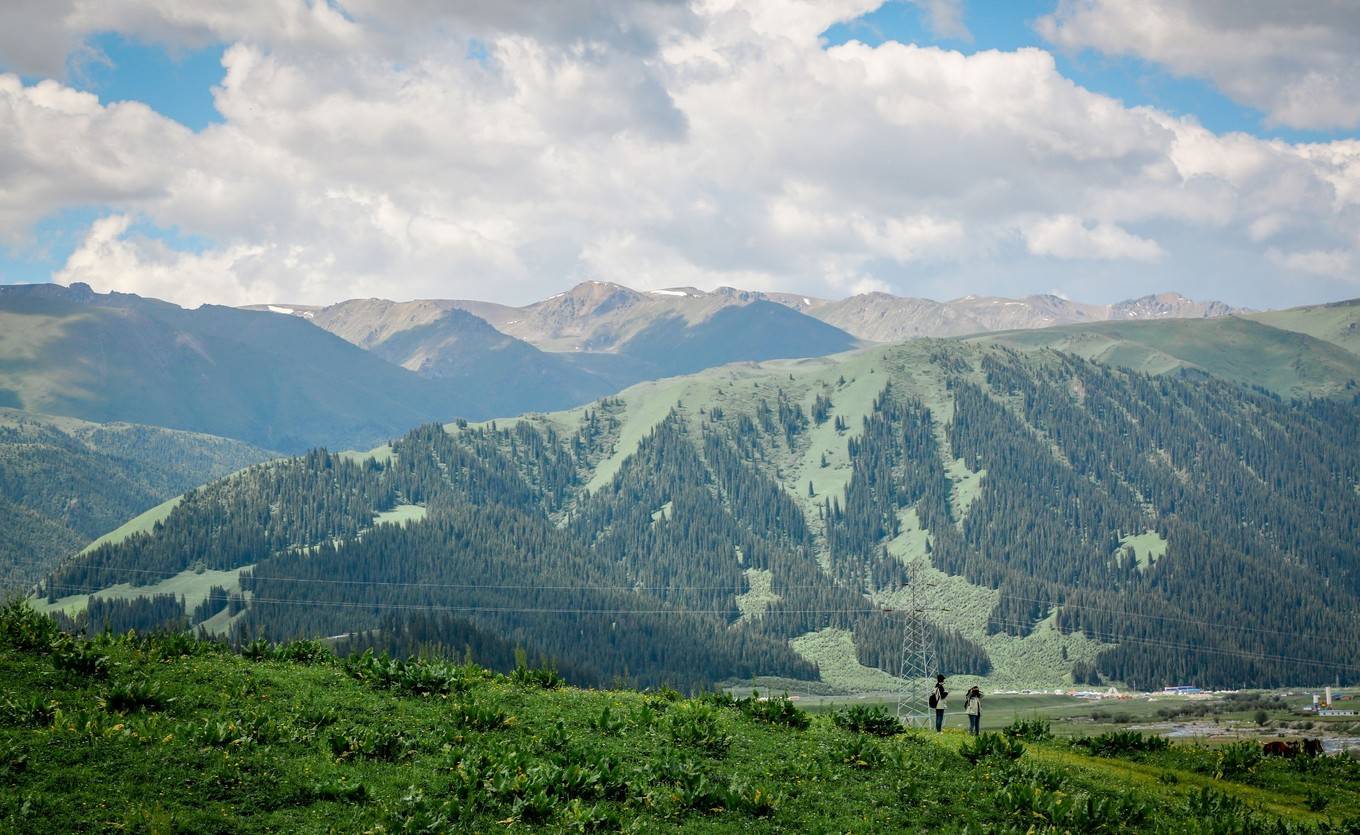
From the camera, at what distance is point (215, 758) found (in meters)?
34.9

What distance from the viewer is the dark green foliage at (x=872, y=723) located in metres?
51.2

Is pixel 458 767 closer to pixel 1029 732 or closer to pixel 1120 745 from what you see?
pixel 1029 732

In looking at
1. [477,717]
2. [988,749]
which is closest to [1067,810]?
[988,749]

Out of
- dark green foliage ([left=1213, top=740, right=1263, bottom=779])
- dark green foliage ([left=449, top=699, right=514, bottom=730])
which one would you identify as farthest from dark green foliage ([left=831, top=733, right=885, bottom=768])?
dark green foliage ([left=1213, top=740, right=1263, bottom=779])

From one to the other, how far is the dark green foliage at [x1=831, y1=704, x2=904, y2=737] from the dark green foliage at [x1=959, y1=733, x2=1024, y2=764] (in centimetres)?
366

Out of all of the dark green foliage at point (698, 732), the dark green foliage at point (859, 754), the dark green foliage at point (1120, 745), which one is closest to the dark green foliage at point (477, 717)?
the dark green foliage at point (698, 732)

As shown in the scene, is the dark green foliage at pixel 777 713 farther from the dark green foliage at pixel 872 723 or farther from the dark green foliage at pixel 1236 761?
the dark green foliage at pixel 1236 761

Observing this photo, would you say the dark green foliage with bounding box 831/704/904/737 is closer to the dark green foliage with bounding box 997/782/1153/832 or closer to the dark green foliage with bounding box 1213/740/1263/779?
the dark green foliage with bounding box 997/782/1153/832

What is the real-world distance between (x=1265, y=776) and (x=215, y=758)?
4584cm

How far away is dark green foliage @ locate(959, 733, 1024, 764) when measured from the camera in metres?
47.6

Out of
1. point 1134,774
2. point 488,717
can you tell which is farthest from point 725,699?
point 1134,774

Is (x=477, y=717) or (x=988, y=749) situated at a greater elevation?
(x=477, y=717)

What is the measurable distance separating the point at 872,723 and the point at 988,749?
17.2 feet

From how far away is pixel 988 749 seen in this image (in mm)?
48281
